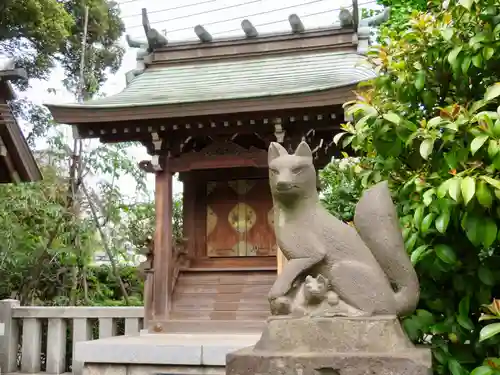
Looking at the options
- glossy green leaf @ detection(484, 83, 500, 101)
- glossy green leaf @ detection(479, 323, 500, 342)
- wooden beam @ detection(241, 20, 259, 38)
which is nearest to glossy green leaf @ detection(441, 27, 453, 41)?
glossy green leaf @ detection(484, 83, 500, 101)

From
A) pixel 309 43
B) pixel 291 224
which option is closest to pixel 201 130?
pixel 309 43

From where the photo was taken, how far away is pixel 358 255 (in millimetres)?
2734

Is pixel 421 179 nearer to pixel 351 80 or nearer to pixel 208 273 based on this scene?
pixel 351 80

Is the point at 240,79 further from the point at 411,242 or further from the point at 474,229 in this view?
the point at 474,229

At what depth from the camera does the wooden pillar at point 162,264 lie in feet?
25.7

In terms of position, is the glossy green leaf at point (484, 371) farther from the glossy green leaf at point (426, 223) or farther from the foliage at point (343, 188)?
the foliage at point (343, 188)

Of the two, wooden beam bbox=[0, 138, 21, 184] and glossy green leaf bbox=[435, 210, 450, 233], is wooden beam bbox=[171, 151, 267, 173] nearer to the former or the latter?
wooden beam bbox=[0, 138, 21, 184]

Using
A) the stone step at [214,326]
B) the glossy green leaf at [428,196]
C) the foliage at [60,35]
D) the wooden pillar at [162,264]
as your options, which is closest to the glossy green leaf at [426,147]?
the glossy green leaf at [428,196]

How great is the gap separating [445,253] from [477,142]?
1.88 ft

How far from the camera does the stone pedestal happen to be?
2.43 metres

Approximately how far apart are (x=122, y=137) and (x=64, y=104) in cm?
94

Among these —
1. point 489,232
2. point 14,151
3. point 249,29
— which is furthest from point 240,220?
point 489,232

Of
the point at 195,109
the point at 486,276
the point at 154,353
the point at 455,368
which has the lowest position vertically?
the point at 154,353

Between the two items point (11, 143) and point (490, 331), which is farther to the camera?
point (11, 143)
